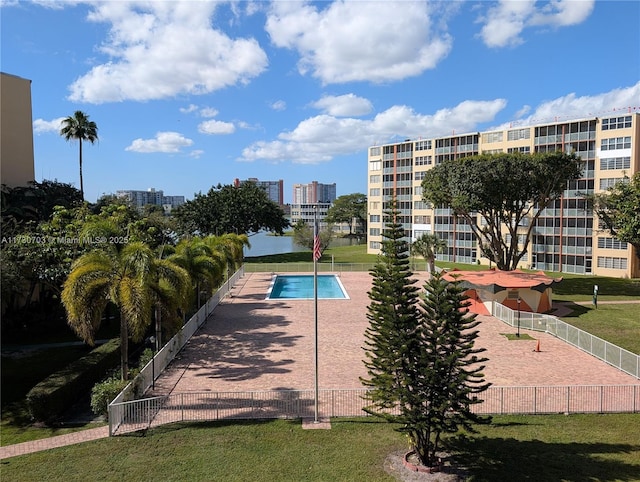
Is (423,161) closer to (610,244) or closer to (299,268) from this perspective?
(610,244)

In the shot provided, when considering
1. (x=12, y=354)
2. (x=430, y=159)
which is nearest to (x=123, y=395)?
(x=12, y=354)

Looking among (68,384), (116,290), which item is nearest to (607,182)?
(116,290)

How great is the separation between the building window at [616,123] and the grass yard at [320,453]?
43.4 m

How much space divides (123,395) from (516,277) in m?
26.4

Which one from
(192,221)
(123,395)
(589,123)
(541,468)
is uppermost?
(589,123)

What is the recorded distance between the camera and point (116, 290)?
1662 centimetres

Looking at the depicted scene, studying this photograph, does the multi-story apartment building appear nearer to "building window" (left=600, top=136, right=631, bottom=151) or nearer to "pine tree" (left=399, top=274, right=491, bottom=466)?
"building window" (left=600, top=136, right=631, bottom=151)

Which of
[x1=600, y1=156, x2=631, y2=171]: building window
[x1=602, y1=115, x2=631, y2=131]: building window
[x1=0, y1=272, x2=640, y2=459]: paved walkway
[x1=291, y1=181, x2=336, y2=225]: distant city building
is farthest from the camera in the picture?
[x1=600, y1=156, x2=631, y2=171]: building window

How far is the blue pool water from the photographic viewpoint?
1537 inches

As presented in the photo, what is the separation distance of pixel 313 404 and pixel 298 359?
5.54 m

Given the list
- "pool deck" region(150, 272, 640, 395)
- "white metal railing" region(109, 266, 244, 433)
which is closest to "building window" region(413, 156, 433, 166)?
"pool deck" region(150, 272, 640, 395)

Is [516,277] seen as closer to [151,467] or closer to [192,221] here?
[151,467]

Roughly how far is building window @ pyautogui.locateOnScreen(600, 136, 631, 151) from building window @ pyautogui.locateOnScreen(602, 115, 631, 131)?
1.19m

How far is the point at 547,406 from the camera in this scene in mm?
16359
